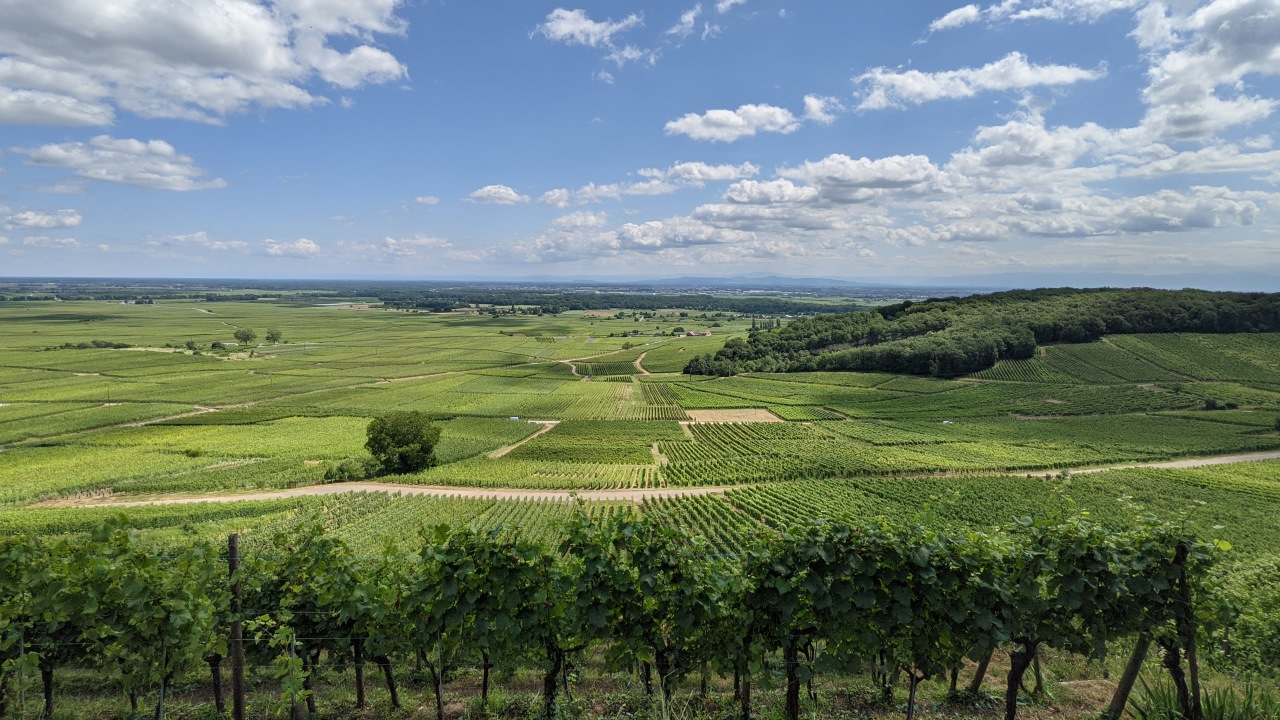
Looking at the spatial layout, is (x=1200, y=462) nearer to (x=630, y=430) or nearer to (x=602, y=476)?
(x=630, y=430)

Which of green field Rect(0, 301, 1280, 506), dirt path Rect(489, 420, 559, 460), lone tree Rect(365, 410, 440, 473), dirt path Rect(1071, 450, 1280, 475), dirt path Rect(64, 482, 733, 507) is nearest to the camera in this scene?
dirt path Rect(64, 482, 733, 507)

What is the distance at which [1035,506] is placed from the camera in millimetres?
37875

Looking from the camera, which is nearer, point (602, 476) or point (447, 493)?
point (447, 493)

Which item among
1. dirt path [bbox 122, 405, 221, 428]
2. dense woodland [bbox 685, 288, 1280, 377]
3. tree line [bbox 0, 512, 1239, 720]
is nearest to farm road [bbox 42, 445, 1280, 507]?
dirt path [bbox 122, 405, 221, 428]

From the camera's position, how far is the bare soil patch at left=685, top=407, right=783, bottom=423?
243 feet

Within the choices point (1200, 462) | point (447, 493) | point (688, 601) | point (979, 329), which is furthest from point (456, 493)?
Answer: point (979, 329)

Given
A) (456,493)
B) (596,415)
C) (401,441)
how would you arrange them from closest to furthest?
(456,493) → (401,441) → (596,415)

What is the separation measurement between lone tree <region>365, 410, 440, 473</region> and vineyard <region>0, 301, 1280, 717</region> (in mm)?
1912

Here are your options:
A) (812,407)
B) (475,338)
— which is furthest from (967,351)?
(475,338)

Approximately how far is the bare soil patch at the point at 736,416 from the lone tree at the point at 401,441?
128 feet

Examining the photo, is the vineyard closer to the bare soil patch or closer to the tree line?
the tree line

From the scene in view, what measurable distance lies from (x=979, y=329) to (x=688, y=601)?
133 m

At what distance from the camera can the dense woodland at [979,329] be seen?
106m

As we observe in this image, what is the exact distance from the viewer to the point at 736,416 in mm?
76875
